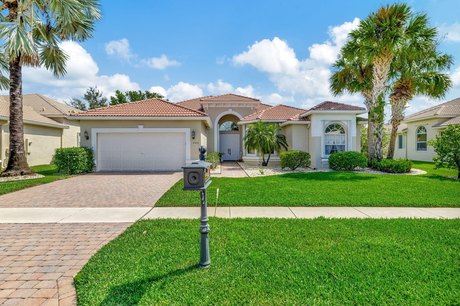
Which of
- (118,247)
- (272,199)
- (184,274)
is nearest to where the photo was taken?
(184,274)

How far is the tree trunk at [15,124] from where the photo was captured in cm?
1278

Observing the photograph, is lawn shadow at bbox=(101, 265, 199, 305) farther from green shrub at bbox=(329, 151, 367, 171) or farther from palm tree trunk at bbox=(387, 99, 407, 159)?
palm tree trunk at bbox=(387, 99, 407, 159)

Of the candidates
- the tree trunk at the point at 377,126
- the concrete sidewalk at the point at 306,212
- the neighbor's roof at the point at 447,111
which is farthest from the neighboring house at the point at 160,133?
the neighbor's roof at the point at 447,111

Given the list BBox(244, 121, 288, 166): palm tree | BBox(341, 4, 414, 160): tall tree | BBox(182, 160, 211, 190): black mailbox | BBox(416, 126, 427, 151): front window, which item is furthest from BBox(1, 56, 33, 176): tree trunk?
BBox(416, 126, 427, 151): front window

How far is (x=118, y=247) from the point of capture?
446 centimetres

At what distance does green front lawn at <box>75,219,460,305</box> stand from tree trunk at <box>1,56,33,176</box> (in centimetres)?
1158

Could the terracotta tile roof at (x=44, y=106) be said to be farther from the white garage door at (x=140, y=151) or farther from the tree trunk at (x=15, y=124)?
the tree trunk at (x=15, y=124)

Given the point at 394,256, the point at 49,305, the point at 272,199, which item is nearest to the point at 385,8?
the point at 272,199

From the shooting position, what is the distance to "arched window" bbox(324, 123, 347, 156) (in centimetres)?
1661

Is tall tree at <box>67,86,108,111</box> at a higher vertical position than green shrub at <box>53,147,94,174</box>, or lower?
higher

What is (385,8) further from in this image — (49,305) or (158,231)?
(49,305)

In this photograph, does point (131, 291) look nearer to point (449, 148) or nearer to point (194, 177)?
point (194, 177)

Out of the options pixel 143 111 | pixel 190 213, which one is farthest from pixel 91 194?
pixel 143 111

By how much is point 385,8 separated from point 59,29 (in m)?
18.0
